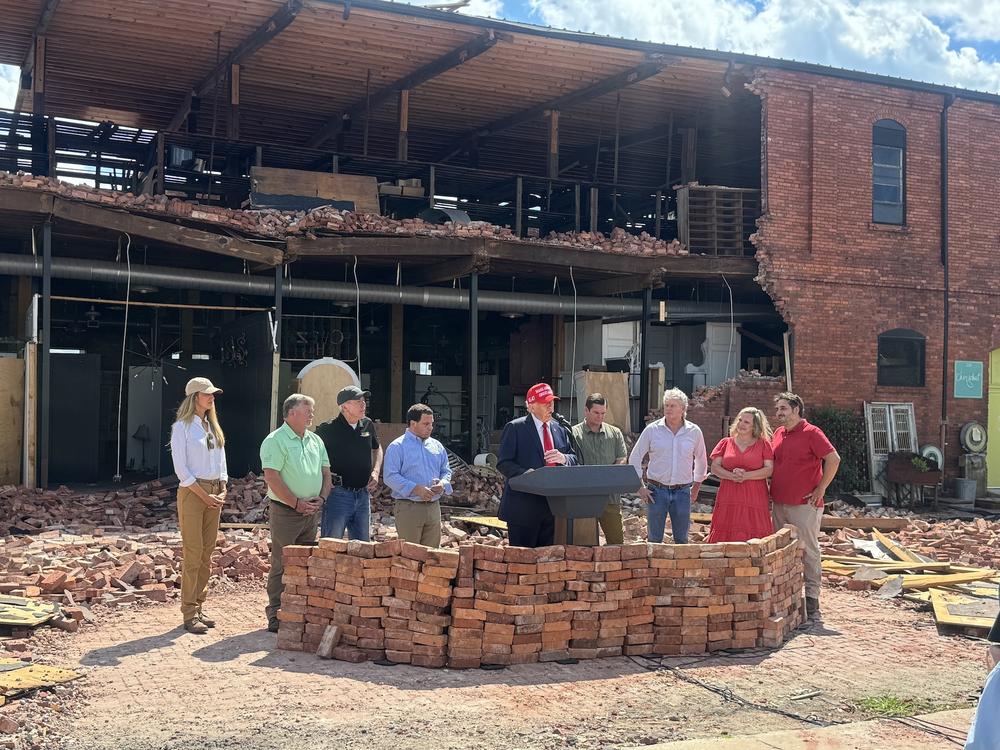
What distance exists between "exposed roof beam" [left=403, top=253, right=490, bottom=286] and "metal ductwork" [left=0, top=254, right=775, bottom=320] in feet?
1.15

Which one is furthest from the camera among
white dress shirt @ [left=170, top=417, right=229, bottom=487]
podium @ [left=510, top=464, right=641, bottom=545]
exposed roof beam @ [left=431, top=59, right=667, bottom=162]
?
exposed roof beam @ [left=431, top=59, right=667, bottom=162]

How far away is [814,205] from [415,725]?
15688 mm

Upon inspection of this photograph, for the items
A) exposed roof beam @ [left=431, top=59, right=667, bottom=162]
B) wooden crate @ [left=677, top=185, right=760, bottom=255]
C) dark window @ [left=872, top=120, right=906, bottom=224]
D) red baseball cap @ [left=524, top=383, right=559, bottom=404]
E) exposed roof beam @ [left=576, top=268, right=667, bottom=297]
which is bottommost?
red baseball cap @ [left=524, top=383, right=559, bottom=404]

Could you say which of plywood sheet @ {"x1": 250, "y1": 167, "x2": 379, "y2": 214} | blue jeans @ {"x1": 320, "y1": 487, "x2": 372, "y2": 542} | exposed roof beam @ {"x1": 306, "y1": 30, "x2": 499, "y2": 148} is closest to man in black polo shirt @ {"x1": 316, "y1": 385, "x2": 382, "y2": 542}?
blue jeans @ {"x1": 320, "y1": 487, "x2": 372, "y2": 542}

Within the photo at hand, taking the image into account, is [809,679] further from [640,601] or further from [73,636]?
[73,636]

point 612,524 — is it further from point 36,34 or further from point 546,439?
point 36,34

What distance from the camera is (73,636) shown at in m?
7.17

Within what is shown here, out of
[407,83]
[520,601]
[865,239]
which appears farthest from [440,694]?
[865,239]

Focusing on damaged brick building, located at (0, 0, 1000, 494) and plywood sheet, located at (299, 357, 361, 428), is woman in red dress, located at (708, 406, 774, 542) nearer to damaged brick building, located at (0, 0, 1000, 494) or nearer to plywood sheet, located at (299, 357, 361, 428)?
plywood sheet, located at (299, 357, 361, 428)

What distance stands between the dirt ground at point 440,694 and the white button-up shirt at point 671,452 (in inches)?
68.3

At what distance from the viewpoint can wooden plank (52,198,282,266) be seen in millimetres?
13227

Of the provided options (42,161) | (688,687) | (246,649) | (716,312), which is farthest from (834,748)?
(42,161)

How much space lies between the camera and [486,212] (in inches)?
882

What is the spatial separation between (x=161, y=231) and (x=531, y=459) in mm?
8554
